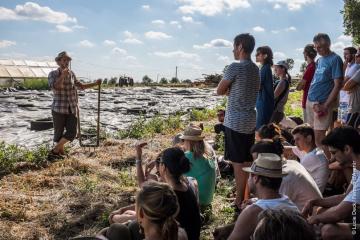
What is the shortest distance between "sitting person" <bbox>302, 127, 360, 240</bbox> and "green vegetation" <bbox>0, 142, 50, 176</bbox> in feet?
14.0

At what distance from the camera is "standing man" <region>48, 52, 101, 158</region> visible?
682cm

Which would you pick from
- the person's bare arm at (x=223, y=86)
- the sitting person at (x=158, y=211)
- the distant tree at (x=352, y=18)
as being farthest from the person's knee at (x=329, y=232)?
the distant tree at (x=352, y=18)

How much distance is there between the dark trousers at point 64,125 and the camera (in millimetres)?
7000

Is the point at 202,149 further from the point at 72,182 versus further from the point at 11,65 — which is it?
the point at 11,65

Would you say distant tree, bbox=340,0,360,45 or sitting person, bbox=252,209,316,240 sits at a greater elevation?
distant tree, bbox=340,0,360,45

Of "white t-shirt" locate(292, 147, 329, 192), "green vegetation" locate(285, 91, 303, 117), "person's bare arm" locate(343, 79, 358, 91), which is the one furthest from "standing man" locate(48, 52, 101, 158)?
"green vegetation" locate(285, 91, 303, 117)

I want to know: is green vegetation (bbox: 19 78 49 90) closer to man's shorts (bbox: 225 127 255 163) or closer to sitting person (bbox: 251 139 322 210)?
man's shorts (bbox: 225 127 255 163)

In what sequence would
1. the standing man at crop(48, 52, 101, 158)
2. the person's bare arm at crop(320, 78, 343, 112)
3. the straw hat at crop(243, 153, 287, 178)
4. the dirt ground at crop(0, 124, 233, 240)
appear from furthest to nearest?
the standing man at crop(48, 52, 101, 158) < the person's bare arm at crop(320, 78, 343, 112) < the dirt ground at crop(0, 124, 233, 240) < the straw hat at crop(243, 153, 287, 178)

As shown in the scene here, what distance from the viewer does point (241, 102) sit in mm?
4438

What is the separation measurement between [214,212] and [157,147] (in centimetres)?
339

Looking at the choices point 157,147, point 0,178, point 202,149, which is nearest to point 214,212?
point 202,149

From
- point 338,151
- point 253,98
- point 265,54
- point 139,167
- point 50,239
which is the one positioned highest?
point 265,54

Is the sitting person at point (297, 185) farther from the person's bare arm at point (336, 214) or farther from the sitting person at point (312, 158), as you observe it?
the sitting person at point (312, 158)

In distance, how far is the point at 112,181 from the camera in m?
5.75
